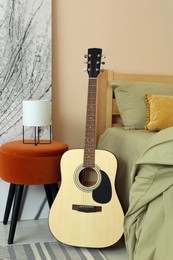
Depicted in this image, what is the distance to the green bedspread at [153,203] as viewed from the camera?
1424 mm

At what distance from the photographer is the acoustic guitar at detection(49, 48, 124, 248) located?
1.89 meters

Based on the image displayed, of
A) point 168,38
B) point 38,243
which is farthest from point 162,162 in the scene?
point 168,38

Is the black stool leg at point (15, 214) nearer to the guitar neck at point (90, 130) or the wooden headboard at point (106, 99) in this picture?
the guitar neck at point (90, 130)

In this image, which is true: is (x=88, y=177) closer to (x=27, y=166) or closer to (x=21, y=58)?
(x=27, y=166)

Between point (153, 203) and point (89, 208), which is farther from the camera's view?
point (89, 208)

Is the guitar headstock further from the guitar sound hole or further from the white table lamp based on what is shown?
the guitar sound hole

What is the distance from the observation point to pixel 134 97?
242 centimetres

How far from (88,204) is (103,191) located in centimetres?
11

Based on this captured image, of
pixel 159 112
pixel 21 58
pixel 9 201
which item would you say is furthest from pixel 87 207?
pixel 21 58

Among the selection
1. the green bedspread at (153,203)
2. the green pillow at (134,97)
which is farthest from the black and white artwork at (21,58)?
the green bedspread at (153,203)

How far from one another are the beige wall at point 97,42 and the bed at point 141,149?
14 centimetres

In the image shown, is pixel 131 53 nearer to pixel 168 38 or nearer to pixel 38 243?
pixel 168 38

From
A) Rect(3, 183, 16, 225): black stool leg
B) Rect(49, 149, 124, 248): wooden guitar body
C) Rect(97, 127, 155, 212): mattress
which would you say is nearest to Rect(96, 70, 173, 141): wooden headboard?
Rect(97, 127, 155, 212): mattress

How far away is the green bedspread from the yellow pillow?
65 centimetres
